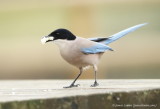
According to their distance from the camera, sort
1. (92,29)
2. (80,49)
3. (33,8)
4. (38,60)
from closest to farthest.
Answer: (80,49)
(92,29)
(38,60)
(33,8)

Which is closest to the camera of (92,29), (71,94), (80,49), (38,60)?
(71,94)

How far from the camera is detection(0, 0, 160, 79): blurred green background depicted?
1053 cm

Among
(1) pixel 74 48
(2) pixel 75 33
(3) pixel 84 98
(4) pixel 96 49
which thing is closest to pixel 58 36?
(1) pixel 74 48

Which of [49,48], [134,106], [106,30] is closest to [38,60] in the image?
[49,48]

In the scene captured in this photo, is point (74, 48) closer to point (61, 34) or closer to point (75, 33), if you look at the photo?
point (61, 34)

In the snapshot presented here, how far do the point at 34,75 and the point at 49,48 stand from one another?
0.71 m

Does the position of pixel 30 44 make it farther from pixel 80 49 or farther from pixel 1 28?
pixel 80 49

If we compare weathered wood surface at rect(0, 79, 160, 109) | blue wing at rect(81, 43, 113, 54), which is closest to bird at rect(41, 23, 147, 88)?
blue wing at rect(81, 43, 113, 54)

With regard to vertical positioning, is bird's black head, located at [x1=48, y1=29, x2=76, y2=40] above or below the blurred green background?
below

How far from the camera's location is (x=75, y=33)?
34.1ft

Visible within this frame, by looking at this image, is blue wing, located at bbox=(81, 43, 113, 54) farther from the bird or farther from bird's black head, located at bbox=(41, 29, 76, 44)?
bird's black head, located at bbox=(41, 29, 76, 44)

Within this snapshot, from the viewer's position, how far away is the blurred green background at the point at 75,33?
10.5m

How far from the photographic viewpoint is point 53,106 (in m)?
3.74

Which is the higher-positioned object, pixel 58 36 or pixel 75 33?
pixel 75 33
